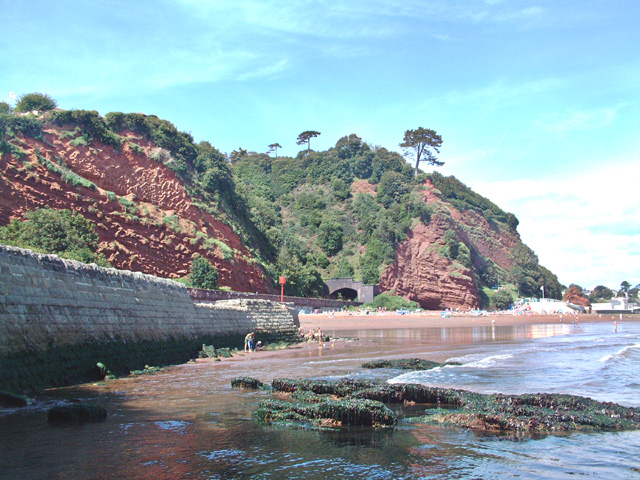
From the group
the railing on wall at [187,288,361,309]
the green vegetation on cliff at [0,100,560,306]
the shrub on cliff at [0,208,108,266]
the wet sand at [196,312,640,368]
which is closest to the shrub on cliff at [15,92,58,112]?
the green vegetation on cliff at [0,100,560,306]

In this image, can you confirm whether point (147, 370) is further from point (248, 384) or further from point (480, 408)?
point (480, 408)

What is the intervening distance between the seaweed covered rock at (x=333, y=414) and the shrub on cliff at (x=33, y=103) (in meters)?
38.5

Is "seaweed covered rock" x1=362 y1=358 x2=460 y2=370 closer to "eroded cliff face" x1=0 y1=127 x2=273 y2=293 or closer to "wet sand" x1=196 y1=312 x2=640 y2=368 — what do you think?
"wet sand" x1=196 y1=312 x2=640 y2=368

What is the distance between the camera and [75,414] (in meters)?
7.95

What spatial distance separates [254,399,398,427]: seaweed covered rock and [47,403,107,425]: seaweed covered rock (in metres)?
2.59

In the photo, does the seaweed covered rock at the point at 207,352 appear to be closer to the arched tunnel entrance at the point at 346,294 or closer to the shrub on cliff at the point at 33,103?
the shrub on cliff at the point at 33,103

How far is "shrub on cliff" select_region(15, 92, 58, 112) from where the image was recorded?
125 ft

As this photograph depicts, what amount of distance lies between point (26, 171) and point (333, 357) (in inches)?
1007

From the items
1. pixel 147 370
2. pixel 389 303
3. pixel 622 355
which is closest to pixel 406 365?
pixel 147 370

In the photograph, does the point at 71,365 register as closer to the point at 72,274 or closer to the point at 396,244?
the point at 72,274

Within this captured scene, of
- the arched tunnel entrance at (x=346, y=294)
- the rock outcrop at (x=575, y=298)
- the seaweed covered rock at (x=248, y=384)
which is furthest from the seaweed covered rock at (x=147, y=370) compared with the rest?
the rock outcrop at (x=575, y=298)

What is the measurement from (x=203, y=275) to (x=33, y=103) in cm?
1870

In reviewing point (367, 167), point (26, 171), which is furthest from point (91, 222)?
point (367, 167)

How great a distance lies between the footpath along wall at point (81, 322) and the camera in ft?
32.6
